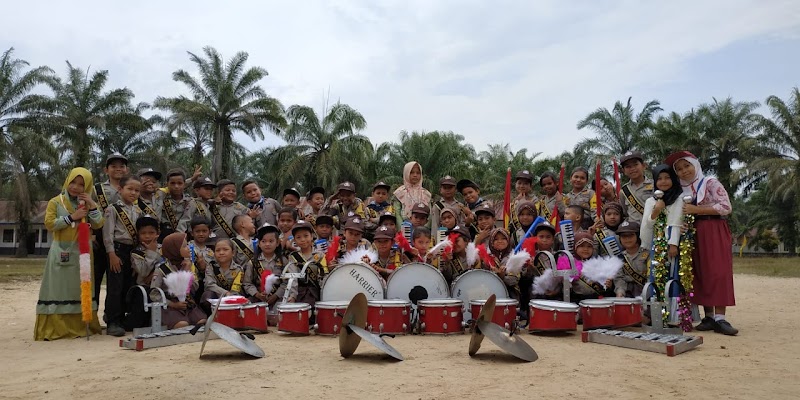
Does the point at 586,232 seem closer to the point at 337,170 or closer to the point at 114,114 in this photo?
the point at 337,170

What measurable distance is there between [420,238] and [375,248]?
66 cm

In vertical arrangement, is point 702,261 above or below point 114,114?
below

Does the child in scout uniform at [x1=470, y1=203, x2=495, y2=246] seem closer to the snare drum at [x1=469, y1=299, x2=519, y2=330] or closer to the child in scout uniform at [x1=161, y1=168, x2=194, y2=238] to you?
the snare drum at [x1=469, y1=299, x2=519, y2=330]

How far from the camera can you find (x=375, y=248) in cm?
891

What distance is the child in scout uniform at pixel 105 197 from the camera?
836cm

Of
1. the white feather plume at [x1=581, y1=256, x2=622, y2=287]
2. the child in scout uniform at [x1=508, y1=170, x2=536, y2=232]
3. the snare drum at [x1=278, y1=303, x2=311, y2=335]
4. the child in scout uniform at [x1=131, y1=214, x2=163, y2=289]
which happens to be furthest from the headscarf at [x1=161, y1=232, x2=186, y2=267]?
the white feather plume at [x1=581, y1=256, x2=622, y2=287]

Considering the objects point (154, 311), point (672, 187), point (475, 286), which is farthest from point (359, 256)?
point (672, 187)

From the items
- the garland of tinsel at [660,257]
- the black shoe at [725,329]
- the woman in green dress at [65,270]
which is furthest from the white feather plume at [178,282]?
the black shoe at [725,329]

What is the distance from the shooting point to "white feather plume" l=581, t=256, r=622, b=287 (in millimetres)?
8125

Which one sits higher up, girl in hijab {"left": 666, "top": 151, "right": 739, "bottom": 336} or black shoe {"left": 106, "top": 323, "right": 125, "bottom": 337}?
girl in hijab {"left": 666, "top": 151, "right": 739, "bottom": 336}

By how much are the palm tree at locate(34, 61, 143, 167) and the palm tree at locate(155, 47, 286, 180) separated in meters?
3.87

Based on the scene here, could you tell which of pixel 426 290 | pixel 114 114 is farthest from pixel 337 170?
pixel 426 290

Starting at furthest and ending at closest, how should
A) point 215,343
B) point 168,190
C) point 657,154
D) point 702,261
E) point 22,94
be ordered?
point 657,154, point 22,94, point 168,190, point 702,261, point 215,343

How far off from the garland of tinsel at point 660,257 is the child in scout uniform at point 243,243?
213 inches
